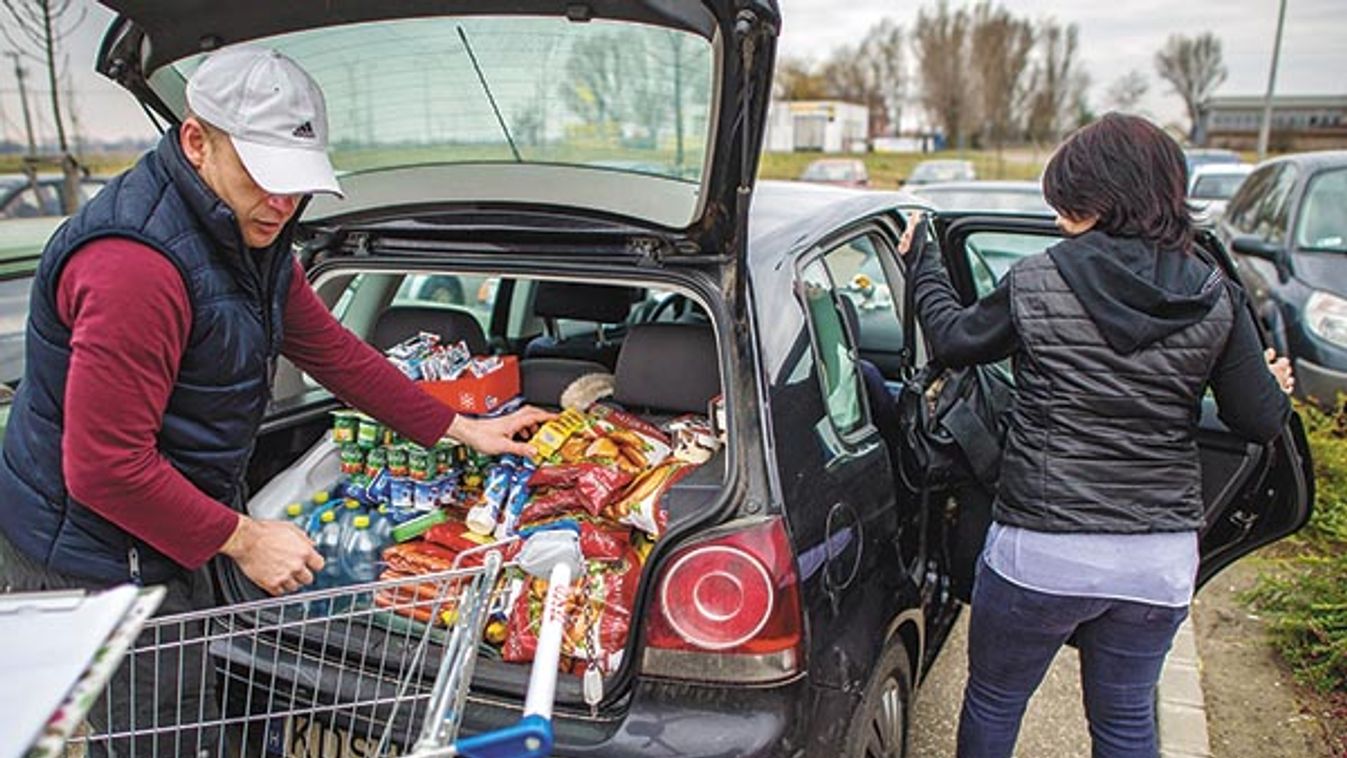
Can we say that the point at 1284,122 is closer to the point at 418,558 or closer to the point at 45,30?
the point at 45,30

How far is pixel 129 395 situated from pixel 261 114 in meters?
0.54

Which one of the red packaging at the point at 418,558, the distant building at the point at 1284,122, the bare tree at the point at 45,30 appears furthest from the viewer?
the distant building at the point at 1284,122

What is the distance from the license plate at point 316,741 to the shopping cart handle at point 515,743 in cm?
76

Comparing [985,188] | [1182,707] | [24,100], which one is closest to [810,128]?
[985,188]

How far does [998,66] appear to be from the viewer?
137 ft

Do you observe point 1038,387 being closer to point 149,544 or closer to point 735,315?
point 735,315

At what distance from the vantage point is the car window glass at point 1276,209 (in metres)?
6.03

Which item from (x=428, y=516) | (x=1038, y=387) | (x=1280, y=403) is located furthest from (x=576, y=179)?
(x=1280, y=403)

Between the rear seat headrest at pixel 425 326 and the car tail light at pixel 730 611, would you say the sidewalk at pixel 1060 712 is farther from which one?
the rear seat headrest at pixel 425 326

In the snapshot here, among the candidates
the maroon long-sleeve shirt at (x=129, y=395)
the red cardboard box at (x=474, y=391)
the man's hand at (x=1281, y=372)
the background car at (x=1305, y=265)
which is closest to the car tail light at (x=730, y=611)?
the maroon long-sleeve shirt at (x=129, y=395)

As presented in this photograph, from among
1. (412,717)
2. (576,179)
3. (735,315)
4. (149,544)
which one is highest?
(576,179)

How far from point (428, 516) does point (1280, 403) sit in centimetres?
202

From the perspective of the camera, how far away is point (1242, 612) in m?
3.61

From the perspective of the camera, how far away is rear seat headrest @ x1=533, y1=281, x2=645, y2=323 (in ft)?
11.8
